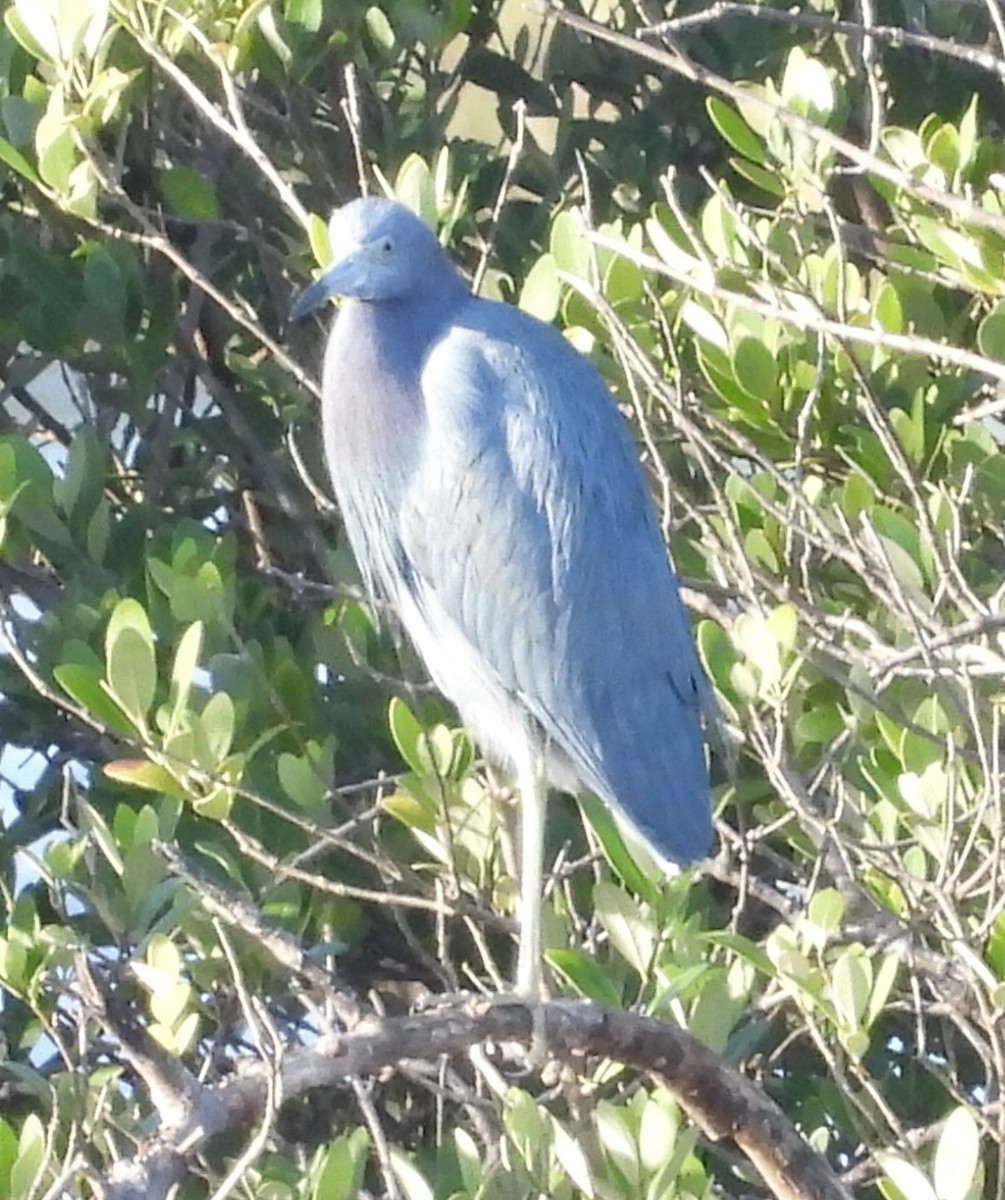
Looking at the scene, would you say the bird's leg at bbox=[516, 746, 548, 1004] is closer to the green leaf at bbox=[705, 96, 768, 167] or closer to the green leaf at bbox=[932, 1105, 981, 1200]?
the green leaf at bbox=[932, 1105, 981, 1200]

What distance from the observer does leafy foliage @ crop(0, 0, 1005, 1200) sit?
150 cm

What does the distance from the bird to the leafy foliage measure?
0.06 m

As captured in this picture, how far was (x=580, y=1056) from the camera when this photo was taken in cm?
162

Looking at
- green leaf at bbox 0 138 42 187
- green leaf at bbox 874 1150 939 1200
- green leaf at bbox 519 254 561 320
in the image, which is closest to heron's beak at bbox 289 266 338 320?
green leaf at bbox 519 254 561 320

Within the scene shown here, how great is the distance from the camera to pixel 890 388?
1.86 m

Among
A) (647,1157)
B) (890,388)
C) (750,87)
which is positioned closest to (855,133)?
(750,87)

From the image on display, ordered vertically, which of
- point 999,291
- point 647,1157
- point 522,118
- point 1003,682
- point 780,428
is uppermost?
point 522,118

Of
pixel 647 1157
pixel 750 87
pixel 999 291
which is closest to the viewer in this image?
pixel 647 1157

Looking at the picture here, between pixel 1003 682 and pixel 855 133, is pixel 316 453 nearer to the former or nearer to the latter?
pixel 855 133

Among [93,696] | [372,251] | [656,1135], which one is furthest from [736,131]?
[656,1135]

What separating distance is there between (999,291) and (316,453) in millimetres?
942

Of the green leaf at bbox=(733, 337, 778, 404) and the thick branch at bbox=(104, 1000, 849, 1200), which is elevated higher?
the green leaf at bbox=(733, 337, 778, 404)

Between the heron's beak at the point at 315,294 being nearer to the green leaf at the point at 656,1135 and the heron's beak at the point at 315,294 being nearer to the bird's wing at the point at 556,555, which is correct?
the bird's wing at the point at 556,555

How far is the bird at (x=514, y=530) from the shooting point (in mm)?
1783
